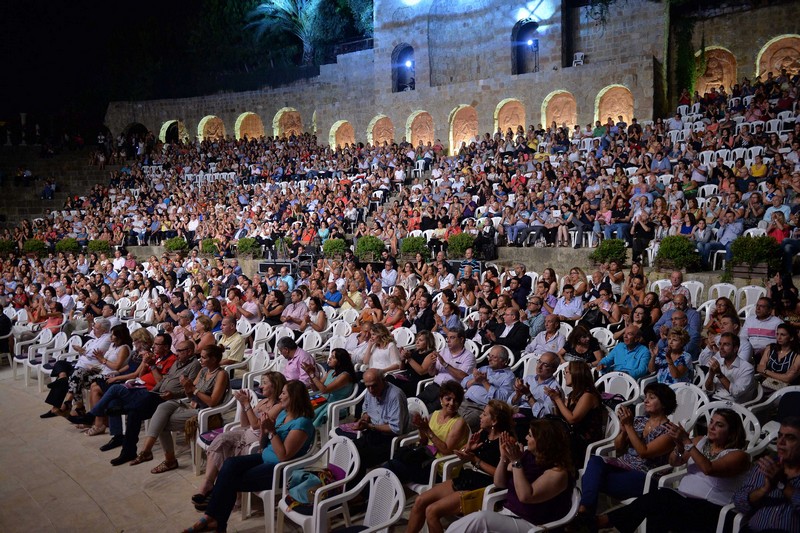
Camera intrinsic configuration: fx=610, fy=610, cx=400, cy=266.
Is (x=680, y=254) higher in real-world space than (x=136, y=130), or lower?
lower

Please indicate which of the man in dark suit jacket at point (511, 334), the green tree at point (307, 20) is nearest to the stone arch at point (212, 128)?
the green tree at point (307, 20)

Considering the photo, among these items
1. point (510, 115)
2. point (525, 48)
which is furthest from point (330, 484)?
point (525, 48)

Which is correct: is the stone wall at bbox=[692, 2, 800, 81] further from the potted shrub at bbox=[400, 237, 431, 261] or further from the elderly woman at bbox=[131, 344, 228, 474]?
the elderly woman at bbox=[131, 344, 228, 474]

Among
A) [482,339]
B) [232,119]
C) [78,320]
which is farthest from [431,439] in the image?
[232,119]

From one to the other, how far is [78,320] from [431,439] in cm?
718

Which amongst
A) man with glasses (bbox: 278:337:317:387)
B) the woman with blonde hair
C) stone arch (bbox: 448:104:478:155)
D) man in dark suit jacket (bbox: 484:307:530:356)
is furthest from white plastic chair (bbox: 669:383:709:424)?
stone arch (bbox: 448:104:478:155)

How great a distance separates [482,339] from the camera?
6676 millimetres

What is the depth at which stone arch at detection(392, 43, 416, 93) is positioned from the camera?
852 inches

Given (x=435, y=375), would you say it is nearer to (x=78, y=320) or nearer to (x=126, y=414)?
(x=126, y=414)

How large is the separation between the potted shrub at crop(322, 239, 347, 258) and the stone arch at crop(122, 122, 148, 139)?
1978 centimetres

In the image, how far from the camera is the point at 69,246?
16766 millimetres

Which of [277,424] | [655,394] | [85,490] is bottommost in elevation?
[85,490]

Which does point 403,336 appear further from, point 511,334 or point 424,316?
point 511,334

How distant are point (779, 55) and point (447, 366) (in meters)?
16.8
